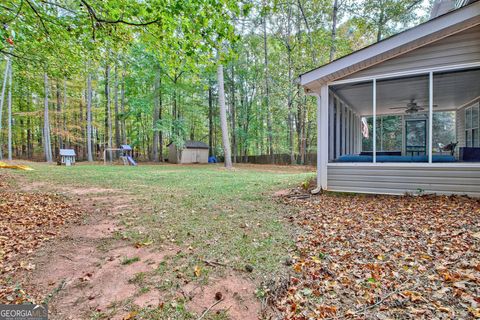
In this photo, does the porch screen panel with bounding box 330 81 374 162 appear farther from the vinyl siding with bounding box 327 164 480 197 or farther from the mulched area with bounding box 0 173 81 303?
the mulched area with bounding box 0 173 81 303

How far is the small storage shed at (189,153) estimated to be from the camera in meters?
21.7

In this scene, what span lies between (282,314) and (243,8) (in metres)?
4.31

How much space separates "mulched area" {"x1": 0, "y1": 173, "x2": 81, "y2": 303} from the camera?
260cm

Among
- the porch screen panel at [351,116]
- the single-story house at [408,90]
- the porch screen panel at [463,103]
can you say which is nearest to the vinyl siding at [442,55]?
the single-story house at [408,90]

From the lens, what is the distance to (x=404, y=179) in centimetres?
546

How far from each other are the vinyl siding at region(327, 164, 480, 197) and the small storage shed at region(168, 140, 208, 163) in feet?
55.2

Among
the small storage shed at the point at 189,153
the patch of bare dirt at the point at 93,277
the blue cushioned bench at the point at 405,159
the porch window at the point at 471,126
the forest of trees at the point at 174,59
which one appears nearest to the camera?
the patch of bare dirt at the point at 93,277

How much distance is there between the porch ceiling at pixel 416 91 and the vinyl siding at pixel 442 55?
52cm

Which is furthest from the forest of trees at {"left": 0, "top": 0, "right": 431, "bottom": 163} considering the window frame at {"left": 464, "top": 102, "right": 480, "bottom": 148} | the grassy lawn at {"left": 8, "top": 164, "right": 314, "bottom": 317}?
the window frame at {"left": 464, "top": 102, "right": 480, "bottom": 148}

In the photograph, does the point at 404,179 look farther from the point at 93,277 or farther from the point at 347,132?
the point at 93,277

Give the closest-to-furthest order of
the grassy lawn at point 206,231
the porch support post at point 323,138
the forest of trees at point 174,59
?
the grassy lawn at point 206,231 → the forest of trees at point 174,59 → the porch support post at point 323,138

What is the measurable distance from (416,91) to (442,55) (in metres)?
2.75

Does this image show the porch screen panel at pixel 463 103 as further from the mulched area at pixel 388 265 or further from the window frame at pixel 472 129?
the mulched area at pixel 388 265

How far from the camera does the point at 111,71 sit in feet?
70.1
